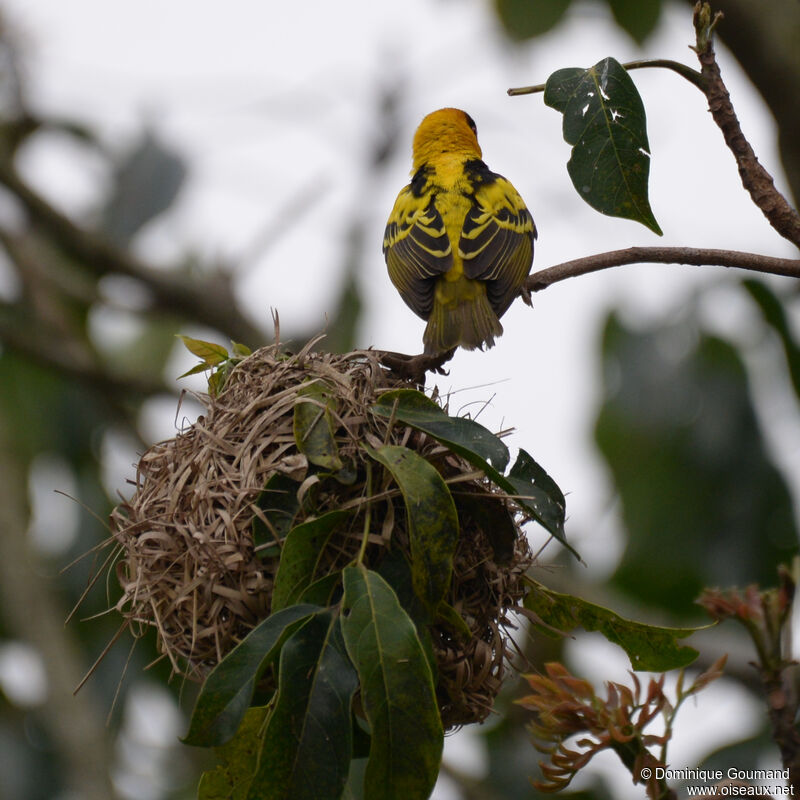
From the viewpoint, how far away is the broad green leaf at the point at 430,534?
202 cm

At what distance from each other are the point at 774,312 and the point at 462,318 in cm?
174

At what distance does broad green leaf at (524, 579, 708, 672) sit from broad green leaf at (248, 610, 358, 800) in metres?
0.73

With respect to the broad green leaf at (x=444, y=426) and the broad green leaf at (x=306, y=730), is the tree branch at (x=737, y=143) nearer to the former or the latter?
the broad green leaf at (x=444, y=426)

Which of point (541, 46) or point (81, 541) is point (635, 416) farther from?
point (81, 541)

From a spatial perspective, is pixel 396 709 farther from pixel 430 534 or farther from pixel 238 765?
pixel 238 765

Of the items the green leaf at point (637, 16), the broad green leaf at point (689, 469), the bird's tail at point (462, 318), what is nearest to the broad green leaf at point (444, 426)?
the bird's tail at point (462, 318)

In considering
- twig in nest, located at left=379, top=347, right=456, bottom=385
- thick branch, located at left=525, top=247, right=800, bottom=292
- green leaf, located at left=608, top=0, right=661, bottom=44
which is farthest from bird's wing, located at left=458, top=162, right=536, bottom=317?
green leaf, located at left=608, top=0, right=661, bottom=44

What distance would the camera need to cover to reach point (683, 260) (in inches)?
88.9

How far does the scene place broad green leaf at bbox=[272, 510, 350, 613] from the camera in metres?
2.05

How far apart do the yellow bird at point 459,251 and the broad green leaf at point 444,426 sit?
0.83 metres

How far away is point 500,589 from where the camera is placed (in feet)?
8.05

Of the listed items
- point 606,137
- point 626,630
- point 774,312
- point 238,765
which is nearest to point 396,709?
point 238,765

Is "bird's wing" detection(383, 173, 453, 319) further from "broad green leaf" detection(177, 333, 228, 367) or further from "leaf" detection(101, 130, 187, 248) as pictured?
"leaf" detection(101, 130, 187, 248)

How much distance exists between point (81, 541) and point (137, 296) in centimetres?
163
